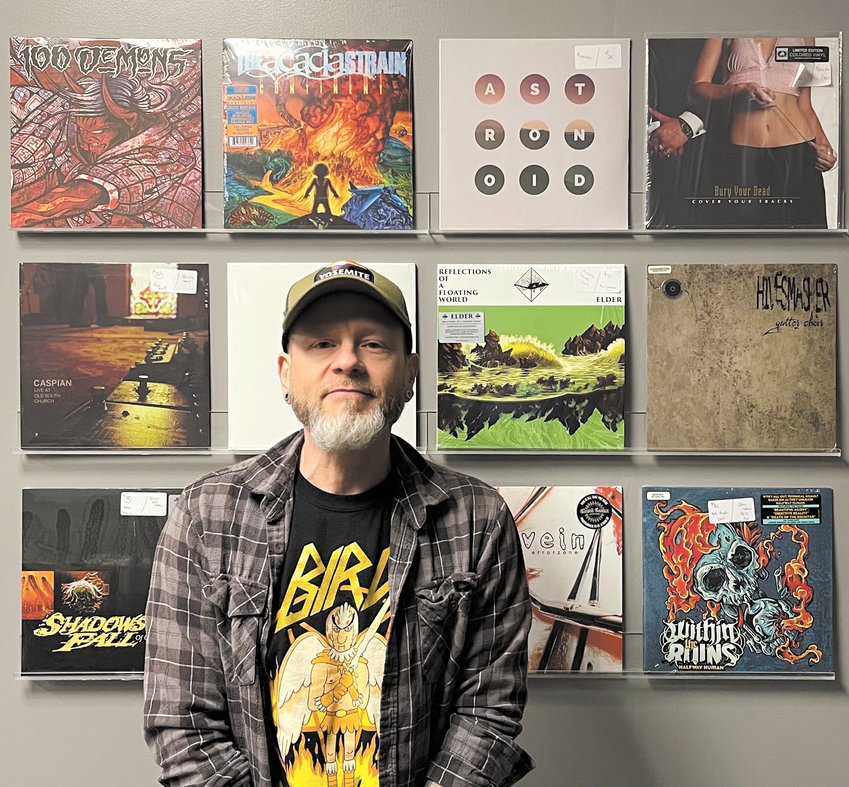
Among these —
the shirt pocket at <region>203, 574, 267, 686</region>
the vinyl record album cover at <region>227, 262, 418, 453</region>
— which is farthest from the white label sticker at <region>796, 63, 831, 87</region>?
the shirt pocket at <region>203, 574, 267, 686</region>

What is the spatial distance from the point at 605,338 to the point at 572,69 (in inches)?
20.2

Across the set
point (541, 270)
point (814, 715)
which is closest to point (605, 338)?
point (541, 270)

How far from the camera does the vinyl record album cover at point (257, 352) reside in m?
1.62

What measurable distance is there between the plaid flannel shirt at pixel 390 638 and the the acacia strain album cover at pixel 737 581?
461 millimetres

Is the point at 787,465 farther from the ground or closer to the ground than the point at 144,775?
farther from the ground

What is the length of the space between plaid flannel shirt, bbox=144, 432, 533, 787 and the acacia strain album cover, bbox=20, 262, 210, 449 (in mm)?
382

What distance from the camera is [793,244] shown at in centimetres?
165

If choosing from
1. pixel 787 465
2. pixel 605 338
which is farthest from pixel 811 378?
pixel 605 338

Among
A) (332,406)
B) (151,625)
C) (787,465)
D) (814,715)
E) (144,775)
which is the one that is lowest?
(144,775)

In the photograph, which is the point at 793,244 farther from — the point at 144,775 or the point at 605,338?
the point at 144,775

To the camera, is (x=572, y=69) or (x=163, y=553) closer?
(x=163, y=553)

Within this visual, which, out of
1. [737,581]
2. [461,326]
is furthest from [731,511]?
[461,326]

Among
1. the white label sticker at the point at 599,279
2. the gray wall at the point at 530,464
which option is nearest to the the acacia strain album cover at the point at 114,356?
the gray wall at the point at 530,464

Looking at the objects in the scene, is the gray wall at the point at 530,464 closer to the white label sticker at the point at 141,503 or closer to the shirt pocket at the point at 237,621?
the white label sticker at the point at 141,503
